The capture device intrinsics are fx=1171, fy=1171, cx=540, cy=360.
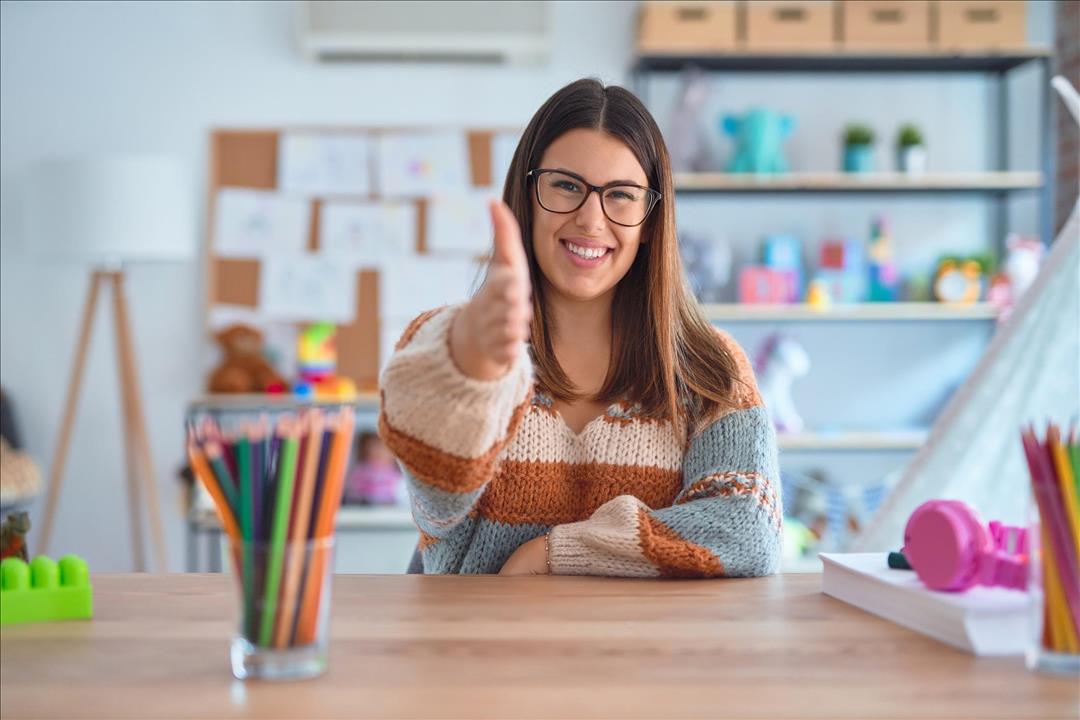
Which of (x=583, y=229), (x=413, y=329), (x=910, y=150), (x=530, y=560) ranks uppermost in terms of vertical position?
(x=910, y=150)

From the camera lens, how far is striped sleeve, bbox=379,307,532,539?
40.1 inches

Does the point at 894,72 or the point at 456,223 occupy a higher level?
the point at 894,72

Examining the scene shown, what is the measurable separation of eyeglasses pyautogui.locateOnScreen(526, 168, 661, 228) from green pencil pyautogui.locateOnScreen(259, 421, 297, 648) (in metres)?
0.73

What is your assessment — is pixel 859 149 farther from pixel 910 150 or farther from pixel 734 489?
pixel 734 489

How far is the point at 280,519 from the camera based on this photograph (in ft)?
2.51

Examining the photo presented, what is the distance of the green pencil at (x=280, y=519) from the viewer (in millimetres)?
763

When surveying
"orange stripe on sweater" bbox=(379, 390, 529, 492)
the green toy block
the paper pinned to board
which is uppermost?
the paper pinned to board

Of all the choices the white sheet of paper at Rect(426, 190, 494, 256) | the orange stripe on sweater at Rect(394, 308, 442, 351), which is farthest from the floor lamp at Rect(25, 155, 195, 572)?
the orange stripe on sweater at Rect(394, 308, 442, 351)

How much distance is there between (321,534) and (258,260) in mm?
3034

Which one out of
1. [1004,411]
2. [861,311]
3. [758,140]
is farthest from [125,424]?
[1004,411]

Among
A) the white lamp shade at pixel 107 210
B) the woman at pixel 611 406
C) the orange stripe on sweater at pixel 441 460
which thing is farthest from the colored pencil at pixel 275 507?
the white lamp shade at pixel 107 210

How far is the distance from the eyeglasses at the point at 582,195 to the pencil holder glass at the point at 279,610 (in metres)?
0.74

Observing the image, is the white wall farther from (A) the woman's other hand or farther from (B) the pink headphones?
(B) the pink headphones

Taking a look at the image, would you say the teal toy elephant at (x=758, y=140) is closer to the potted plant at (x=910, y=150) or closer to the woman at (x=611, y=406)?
the potted plant at (x=910, y=150)
